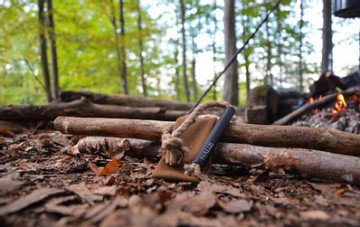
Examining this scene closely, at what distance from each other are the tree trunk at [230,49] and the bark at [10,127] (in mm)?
4075

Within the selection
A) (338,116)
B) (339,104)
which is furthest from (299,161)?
(339,104)

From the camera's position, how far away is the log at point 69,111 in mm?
4332

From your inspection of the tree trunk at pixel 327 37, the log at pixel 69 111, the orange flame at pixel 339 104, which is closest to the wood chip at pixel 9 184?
the log at pixel 69 111

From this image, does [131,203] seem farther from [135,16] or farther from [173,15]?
[173,15]

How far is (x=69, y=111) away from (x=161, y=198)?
357 centimetres

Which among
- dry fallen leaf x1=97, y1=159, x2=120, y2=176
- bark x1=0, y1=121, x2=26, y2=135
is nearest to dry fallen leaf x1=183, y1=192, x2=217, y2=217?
dry fallen leaf x1=97, y1=159, x2=120, y2=176

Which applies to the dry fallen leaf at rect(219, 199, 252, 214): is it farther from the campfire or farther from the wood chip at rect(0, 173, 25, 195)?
the campfire

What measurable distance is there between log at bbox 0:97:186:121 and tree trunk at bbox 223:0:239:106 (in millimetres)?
1834

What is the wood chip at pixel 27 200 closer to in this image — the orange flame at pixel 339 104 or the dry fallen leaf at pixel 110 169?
the dry fallen leaf at pixel 110 169

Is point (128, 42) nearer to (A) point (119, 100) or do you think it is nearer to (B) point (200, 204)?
(A) point (119, 100)

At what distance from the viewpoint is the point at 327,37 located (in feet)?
22.3

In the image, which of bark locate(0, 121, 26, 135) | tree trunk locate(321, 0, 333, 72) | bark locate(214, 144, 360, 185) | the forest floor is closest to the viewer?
the forest floor

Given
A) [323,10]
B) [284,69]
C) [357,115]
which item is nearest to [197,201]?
[357,115]

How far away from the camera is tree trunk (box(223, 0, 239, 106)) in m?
5.97
